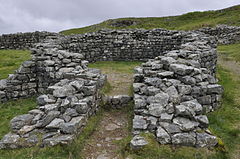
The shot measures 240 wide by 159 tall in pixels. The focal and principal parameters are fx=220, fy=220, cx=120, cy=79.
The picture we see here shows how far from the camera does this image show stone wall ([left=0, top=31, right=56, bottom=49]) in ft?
102

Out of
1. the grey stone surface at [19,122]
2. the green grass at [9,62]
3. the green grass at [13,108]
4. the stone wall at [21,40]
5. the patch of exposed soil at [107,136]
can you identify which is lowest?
the patch of exposed soil at [107,136]

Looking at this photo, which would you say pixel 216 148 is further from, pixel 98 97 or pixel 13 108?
pixel 13 108

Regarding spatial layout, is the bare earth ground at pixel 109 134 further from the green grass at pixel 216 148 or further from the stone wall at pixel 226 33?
the stone wall at pixel 226 33

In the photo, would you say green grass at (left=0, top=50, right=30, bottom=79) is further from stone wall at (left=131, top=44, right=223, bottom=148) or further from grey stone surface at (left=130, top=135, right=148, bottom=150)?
grey stone surface at (left=130, top=135, right=148, bottom=150)

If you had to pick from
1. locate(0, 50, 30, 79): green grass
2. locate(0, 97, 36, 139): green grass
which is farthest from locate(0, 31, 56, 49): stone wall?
locate(0, 97, 36, 139): green grass

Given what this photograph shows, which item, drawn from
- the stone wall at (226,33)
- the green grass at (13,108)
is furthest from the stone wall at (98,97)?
the stone wall at (226,33)

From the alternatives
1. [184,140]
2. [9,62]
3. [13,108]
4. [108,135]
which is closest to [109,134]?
[108,135]

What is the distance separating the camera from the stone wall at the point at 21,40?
1222 inches

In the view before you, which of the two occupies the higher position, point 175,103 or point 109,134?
point 175,103

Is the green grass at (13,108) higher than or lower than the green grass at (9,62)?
lower

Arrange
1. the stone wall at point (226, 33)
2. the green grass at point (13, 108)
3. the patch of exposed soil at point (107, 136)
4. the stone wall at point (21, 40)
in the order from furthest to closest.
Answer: the stone wall at point (226, 33), the stone wall at point (21, 40), the green grass at point (13, 108), the patch of exposed soil at point (107, 136)

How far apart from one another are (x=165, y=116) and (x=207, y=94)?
289cm

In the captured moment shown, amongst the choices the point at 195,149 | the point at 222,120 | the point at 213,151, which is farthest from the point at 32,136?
the point at 222,120

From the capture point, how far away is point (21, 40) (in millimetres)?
31078
